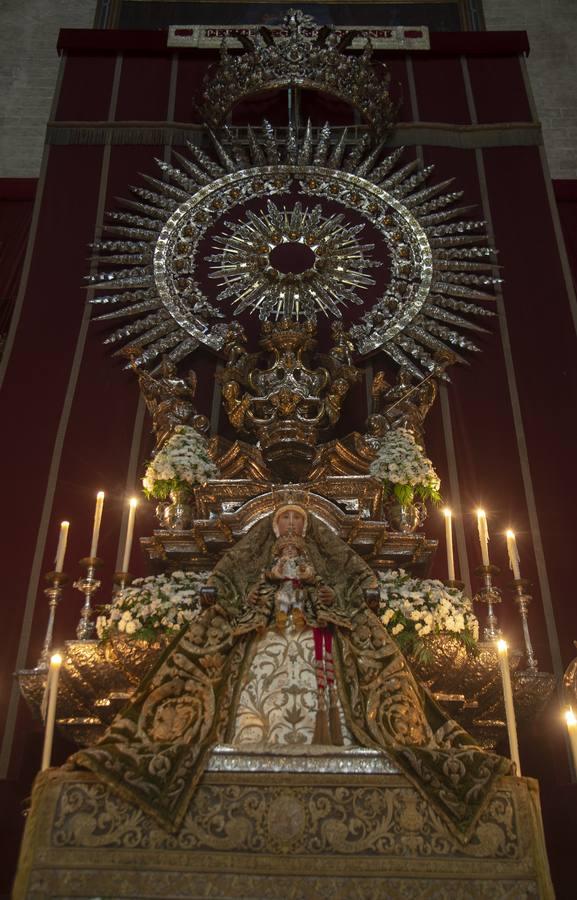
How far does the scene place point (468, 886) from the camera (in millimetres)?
2428

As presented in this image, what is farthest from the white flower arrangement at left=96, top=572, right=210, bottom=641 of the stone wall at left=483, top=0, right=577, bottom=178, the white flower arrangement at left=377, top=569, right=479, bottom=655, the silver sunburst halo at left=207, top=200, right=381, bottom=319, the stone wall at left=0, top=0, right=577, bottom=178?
the stone wall at left=483, top=0, right=577, bottom=178

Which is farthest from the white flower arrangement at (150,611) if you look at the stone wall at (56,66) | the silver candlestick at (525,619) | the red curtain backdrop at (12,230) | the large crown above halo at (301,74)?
the stone wall at (56,66)

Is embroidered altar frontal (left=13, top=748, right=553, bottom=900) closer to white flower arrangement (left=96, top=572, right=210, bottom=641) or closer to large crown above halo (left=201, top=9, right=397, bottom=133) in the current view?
white flower arrangement (left=96, top=572, right=210, bottom=641)

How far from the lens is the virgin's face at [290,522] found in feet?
12.0

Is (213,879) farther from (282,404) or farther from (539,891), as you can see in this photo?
(282,404)

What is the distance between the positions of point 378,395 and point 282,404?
1.98 ft

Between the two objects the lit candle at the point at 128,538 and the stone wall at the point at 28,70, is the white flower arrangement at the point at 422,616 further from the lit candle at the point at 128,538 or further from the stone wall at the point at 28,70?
the stone wall at the point at 28,70

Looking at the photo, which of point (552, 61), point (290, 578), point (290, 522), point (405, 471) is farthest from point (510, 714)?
point (552, 61)

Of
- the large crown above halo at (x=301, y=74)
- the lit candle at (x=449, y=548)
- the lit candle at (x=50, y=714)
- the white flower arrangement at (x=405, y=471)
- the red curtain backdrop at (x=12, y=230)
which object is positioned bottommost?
the lit candle at (x=50, y=714)

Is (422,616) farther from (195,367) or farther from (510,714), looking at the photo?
(195,367)

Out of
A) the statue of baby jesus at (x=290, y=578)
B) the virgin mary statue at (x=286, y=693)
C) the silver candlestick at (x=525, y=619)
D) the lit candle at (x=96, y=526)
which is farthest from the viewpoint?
the lit candle at (x=96, y=526)

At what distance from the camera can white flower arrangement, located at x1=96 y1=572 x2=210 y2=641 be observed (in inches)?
145

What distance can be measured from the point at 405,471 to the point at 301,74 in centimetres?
339

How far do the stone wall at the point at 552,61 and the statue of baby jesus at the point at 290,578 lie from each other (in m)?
5.03
